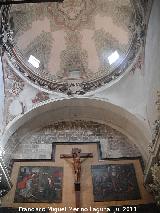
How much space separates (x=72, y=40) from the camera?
15.4m

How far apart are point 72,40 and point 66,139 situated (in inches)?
194

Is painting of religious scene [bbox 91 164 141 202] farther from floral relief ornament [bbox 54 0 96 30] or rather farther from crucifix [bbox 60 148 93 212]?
floral relief ornament [bbox 54 0 96 30]

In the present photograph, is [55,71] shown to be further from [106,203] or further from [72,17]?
[106,203]

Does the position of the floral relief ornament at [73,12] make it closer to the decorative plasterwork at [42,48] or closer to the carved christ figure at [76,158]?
the decorative plasterwork at [42,48]

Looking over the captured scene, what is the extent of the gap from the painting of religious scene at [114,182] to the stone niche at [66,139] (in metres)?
0.66

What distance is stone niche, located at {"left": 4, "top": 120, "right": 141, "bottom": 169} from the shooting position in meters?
12.3

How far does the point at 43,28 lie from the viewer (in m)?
15.0

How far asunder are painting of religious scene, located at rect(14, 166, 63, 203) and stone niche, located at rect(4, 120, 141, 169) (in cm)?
69

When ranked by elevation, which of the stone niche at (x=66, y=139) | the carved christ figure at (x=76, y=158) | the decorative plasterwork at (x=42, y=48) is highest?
the decorative plasterwork at (x=42, y=48)

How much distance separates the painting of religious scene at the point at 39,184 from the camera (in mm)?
10734

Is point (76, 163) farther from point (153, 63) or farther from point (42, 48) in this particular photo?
point (42, 48)

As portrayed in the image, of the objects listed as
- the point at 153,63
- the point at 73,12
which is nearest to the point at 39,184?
the point at 153,63

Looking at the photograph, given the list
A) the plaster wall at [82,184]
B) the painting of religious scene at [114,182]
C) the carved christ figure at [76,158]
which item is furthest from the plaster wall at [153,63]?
the carved christ figure at [76,158]

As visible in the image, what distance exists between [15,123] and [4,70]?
1.97 metres
